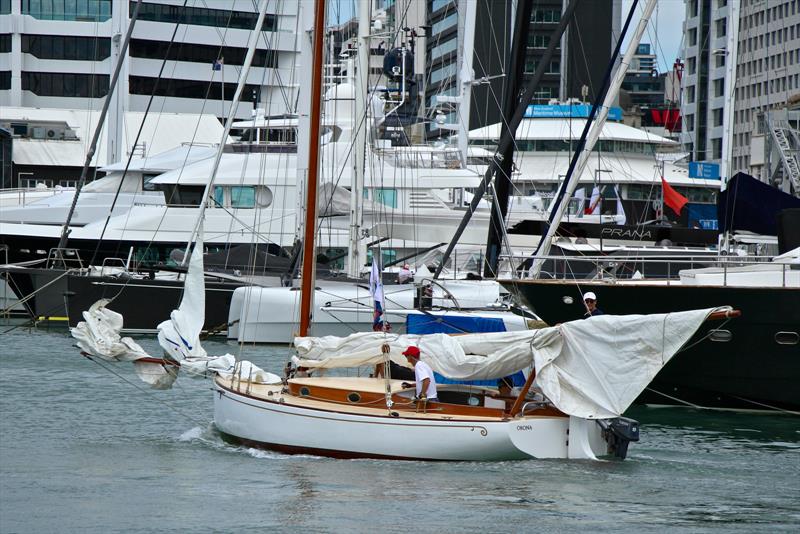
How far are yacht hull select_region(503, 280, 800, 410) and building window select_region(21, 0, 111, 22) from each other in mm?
61577

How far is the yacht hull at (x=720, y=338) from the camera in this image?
23.6 meters

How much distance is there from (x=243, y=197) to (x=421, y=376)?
2728 cm

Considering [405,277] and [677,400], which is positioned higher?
[405,277]

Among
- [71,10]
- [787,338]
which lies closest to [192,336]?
[787,338]

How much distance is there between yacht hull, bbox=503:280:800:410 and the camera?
23562mm

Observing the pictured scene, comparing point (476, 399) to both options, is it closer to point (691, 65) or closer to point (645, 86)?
point (691, 65)

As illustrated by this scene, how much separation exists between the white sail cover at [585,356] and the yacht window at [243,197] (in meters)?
26.0

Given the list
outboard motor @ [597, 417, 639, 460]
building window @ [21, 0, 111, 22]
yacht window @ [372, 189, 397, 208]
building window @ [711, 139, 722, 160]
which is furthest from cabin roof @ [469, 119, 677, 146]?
building window @ [711, 139, 722, 160]

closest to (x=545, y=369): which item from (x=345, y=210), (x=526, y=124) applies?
(x=345, y=210)

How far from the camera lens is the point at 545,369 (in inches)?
774

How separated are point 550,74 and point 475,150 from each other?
54119 millimetres

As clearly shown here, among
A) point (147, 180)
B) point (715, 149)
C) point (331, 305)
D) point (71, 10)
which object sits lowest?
point (331, 305)

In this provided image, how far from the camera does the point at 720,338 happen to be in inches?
941

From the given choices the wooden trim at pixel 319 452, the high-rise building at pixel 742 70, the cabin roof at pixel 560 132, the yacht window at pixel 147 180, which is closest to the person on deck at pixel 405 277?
the wooden trim at pixel 319 452
